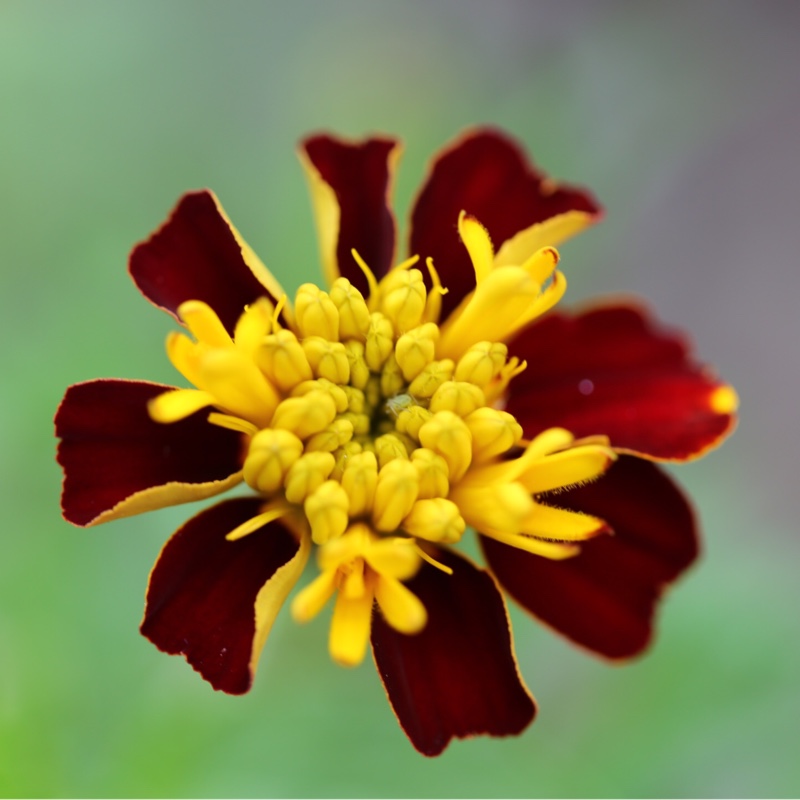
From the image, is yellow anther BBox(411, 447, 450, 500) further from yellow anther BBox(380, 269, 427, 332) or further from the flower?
yellow anther BBox(380, 269, 427, 332)

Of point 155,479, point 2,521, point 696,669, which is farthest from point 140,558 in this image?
point 696,669

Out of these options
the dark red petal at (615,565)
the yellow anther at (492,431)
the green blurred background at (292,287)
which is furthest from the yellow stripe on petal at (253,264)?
the green blurred background at (292,287)

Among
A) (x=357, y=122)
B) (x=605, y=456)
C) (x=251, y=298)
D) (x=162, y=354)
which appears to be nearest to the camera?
(x=605, y=456)

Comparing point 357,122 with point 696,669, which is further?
point 357,122

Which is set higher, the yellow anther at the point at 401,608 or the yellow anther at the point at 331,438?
the yellow anther at the point at 331,438

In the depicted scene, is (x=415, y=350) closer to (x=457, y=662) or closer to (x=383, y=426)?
(x=383, y=426)

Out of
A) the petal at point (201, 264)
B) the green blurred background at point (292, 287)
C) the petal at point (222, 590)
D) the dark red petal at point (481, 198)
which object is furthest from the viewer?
the green blurred background at point (292, 287)

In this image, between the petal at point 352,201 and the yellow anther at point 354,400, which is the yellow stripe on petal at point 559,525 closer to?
the yellow anther at point 354,400

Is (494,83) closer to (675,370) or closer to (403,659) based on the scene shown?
(675,370)
